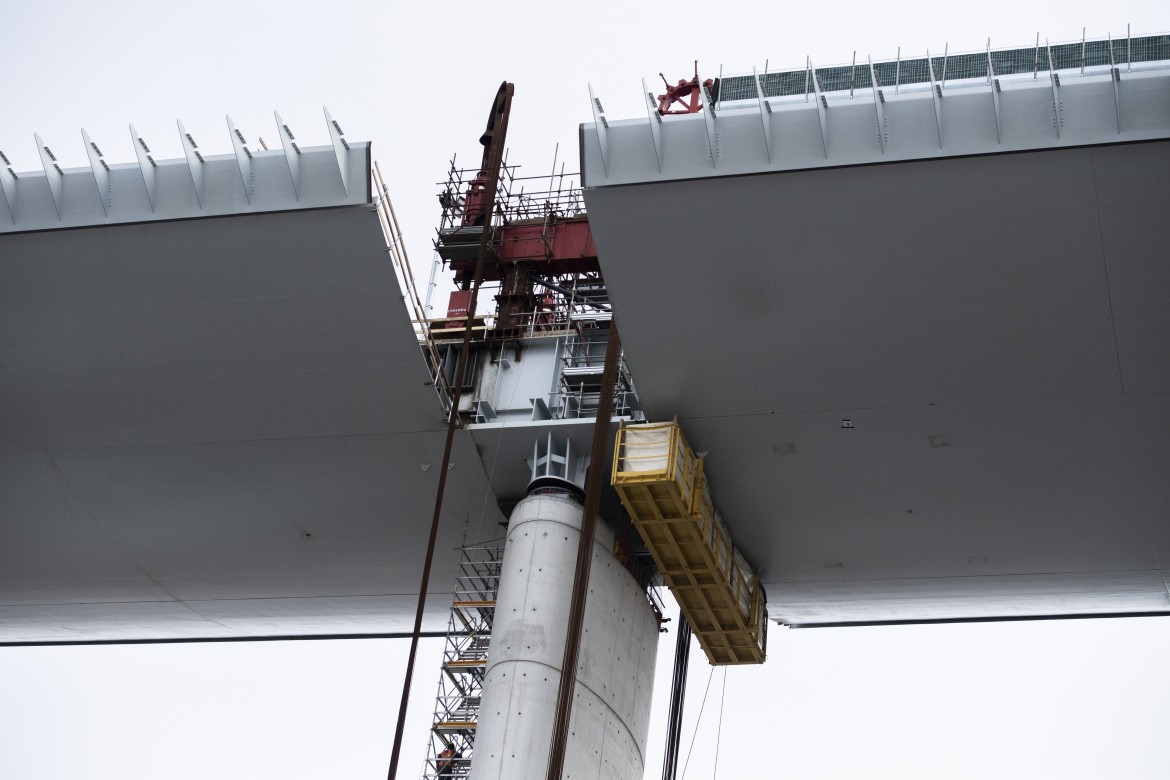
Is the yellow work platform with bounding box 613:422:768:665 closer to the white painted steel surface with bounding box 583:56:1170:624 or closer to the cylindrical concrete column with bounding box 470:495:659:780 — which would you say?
the white painted steel surface with bounding box 583:56:1170:624

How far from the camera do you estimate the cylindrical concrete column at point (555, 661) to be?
21.6 meters

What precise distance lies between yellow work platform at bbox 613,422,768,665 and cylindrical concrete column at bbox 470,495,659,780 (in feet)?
3.77

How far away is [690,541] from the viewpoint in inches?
941

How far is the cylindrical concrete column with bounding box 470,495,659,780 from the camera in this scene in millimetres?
21625

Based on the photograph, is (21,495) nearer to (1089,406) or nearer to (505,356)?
(505,356)

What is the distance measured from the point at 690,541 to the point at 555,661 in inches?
136

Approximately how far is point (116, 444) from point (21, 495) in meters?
3.57

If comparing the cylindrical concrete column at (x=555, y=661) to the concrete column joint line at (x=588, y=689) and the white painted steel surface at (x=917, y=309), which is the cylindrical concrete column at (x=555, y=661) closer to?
the concrete column joint line at (x=588, y=689)

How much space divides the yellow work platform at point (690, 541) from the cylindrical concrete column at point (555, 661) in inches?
45.2

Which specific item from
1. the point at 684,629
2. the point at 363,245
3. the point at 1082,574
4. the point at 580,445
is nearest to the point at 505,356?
the point at 580,445

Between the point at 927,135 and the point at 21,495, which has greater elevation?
the point at 927,135

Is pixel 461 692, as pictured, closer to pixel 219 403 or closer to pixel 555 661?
pixel 555 661

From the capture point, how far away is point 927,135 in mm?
18328

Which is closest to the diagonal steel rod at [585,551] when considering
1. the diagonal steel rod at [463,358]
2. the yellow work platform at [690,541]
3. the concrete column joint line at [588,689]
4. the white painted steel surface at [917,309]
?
the concrete column joint line at [588,689]
